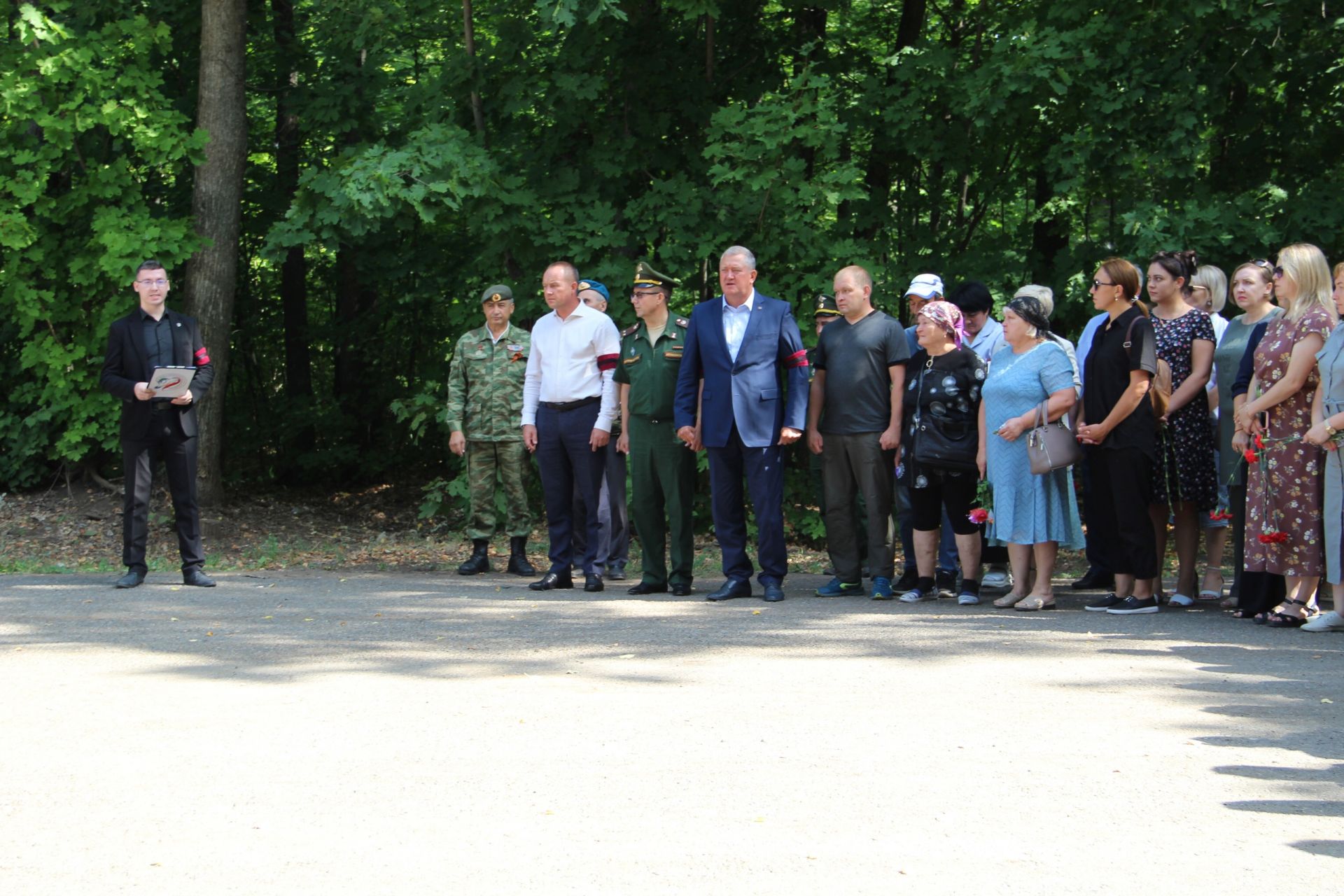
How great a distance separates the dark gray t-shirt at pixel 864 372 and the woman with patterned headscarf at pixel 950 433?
233 mm

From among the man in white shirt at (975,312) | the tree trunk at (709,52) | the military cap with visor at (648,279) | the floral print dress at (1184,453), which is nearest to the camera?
the floral print dress at (1184,453)

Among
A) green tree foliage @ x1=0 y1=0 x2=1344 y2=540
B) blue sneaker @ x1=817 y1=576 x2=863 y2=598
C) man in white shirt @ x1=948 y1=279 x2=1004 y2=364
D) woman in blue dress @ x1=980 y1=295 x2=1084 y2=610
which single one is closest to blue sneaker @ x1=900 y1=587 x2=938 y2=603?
blue sneaker @ x1=817 y1=576 x2=863 y2=598

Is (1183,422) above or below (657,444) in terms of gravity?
above

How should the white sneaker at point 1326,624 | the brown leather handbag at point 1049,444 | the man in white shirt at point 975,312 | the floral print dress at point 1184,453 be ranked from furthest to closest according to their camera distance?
the man in white shirt at point 975,312, the floral print dress at point 1184,453, the brown leather handbag at point 1049,444, the white sneaker at point 1326,624

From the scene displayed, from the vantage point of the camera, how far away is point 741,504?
9.37 m

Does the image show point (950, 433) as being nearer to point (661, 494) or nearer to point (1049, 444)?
point (1049, 444)

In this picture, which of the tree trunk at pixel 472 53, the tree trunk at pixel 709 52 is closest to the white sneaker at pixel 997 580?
the tree trunk at pixel 709 52

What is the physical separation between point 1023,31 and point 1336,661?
7382mm

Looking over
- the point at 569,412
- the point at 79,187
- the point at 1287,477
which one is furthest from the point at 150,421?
the point at 1287,477

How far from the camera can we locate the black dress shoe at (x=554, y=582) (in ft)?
32.2

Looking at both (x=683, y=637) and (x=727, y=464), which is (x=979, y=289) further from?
(x=683, y=637)

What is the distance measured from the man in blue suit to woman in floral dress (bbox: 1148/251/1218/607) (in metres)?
2.19

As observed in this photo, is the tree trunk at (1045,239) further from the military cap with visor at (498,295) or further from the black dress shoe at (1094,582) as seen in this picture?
the military cap with visor at (498,295)

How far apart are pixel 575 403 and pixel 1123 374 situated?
3580mm
